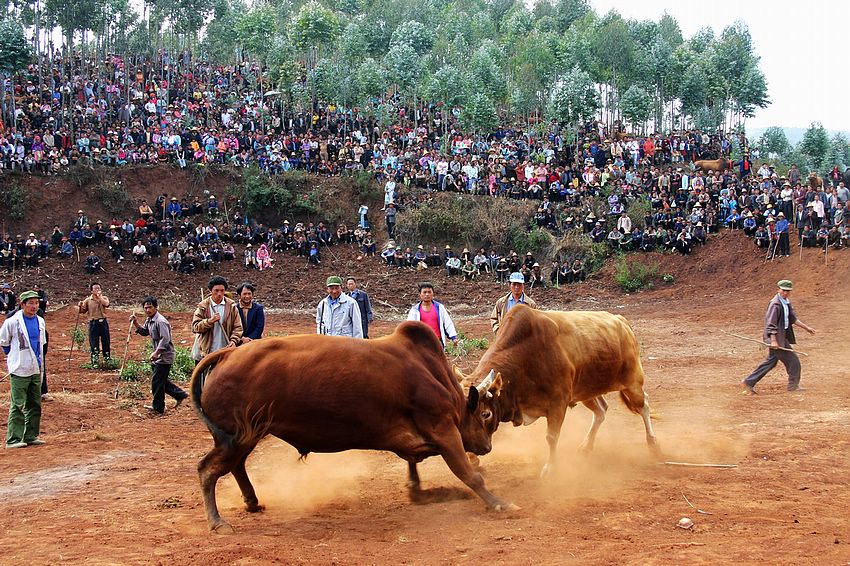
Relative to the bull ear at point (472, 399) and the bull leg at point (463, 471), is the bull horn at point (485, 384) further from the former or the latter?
the bull leg at point (463, 471)

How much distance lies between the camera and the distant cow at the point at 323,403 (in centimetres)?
754

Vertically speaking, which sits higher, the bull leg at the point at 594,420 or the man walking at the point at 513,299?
the man walking at the point at 513,299

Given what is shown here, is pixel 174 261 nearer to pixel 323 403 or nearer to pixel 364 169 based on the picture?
pixel 364 169

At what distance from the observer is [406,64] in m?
50.2

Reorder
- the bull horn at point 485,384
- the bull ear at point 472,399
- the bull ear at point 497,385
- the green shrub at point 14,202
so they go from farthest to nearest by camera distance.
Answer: the green shrub at point 14,202 < the bull ear at point 497,385 < the bull horn at point 485,384 < the bull ear at point 472,399

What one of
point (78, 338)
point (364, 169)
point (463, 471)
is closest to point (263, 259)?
point (364, 169)

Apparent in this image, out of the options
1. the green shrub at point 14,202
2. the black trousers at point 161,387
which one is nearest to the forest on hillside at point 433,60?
the green shrub at point 14,202

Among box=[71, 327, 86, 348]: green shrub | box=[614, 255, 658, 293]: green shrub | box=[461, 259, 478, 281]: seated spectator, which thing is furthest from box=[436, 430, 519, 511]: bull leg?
box=[461, 259, 478, 281]: seated spectator

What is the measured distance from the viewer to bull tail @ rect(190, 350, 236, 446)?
24.9 ft

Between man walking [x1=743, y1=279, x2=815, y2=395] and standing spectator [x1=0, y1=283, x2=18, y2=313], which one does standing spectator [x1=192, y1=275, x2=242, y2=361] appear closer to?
man walking [x1=743, y1=279, x2=815, y2=395]

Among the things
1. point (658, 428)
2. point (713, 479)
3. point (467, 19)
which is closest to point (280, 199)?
point (658, 428)

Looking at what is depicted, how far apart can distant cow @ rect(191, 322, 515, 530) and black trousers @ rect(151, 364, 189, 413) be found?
577cm

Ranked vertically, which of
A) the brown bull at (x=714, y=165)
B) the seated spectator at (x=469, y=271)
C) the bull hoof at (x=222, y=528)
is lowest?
the seated spectator at (x=469, y=271)

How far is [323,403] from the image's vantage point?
7.61 m
